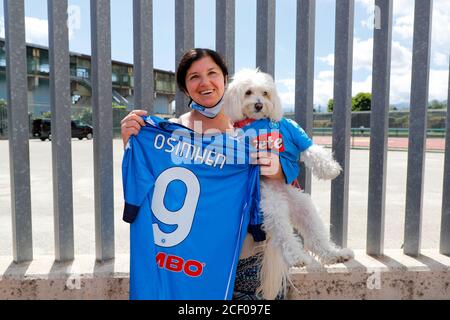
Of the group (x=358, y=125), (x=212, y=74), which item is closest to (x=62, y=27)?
(x=212, y=74)

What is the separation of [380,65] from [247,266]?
1.78 meters

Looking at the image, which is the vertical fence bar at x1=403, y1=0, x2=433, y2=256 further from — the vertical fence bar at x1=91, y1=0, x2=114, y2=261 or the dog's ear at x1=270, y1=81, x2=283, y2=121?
the vertical fence bar at x1=91, y1=0, x2=114, y2=261

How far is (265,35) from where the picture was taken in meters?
2.63

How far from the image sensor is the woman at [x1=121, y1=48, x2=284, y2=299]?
1950 mm

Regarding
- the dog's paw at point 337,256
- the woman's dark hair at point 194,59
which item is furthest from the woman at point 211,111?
the dog's paw at point 337,256

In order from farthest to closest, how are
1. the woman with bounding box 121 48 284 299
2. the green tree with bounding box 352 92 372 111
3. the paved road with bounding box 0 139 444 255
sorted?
the green tree with bounding box 352 92 372 111
the paved road with bounding box 0 139 444 255
the woman with bounding box 121 48 284 299

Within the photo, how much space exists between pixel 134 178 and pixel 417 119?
6.91 ft

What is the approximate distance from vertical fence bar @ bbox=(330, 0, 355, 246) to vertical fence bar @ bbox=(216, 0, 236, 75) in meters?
0.77

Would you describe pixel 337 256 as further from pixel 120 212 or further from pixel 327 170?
pixel 120 212

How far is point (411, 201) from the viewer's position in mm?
2777

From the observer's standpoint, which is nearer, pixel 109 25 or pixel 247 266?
pixel 247 266

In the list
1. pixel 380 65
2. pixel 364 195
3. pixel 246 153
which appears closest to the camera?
pixel 246 153

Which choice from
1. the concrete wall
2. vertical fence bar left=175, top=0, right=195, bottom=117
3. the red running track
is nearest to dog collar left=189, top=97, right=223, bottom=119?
vertical fence bar left=175, top=0, right=195, bottom=117

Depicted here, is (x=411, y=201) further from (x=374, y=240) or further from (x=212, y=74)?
(x=212, y=74)
